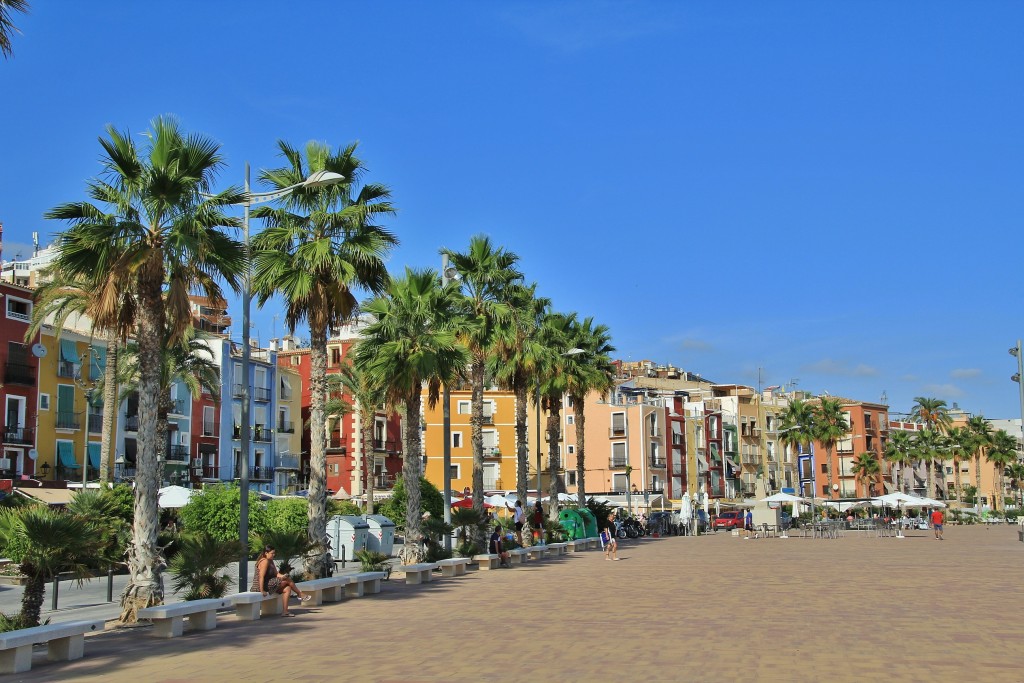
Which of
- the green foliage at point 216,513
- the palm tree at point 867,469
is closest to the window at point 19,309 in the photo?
the green foliage at point 216,513

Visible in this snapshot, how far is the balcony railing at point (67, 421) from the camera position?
165ft

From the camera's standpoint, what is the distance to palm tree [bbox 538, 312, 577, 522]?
43.2 meters

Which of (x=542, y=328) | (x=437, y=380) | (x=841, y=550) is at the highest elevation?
(x=542, y=328)

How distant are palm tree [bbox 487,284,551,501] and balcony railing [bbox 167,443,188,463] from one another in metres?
23.4

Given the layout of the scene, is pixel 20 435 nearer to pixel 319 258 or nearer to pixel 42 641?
pixel 319 258

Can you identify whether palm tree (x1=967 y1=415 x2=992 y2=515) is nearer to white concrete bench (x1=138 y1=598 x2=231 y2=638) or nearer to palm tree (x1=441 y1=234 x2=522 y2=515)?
palm tree (x1=441 y1=234 x2=522 y2=515)

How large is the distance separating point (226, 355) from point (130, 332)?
4422 cm

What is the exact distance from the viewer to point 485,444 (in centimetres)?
7912

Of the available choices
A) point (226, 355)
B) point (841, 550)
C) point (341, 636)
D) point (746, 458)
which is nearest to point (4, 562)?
point (341, 636)

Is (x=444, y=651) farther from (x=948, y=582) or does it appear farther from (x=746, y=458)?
(x=746, y=458)

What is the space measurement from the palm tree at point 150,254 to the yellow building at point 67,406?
3405 centimetres

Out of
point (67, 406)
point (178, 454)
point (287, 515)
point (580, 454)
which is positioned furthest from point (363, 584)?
point (178, 454)

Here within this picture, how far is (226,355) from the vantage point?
203 feet

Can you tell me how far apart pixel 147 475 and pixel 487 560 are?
49.8 ft
